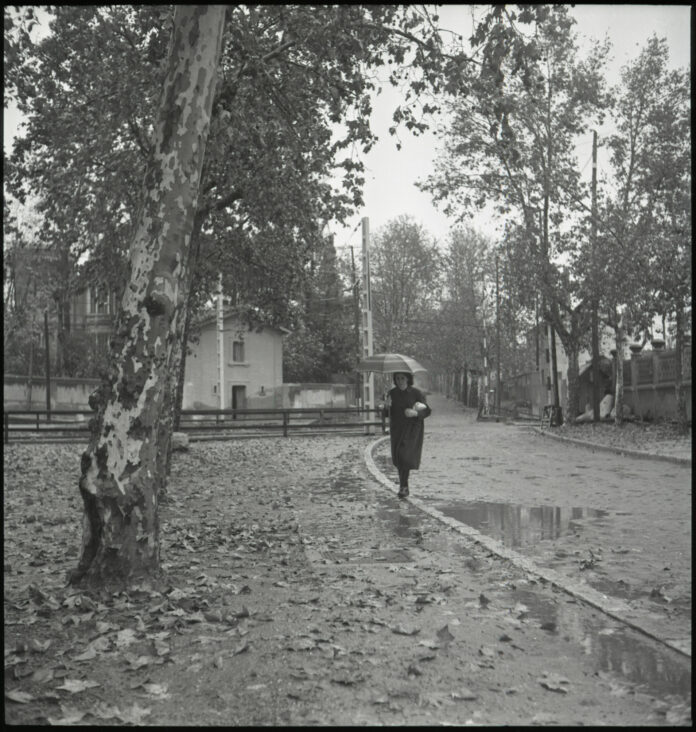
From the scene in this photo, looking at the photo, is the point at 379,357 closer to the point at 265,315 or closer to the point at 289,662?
the point at 265,315

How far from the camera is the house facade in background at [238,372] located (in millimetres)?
52812

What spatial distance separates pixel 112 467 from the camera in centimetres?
625

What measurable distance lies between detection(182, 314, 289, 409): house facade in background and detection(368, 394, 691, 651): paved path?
109ft

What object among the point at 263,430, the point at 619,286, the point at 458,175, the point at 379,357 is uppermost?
the point at 458,175

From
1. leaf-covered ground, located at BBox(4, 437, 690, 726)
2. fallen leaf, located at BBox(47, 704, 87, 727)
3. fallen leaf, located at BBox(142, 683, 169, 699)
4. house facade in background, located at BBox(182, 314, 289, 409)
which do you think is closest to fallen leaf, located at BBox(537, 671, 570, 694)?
leaf-covered ground, located at BBox(4, 437, 690, 726)

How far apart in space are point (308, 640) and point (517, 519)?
18.3 ft

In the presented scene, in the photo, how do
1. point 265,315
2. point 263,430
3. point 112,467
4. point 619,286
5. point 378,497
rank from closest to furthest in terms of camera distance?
point 112,467 → point 378,497 → point 265,315 → point 619,286 → point 263,430

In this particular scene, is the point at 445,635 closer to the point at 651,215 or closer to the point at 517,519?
the point at 517,519

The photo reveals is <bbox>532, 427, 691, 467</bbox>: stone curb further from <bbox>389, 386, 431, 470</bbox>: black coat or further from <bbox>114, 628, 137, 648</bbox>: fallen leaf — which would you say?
<bbox>114, 628, 137, 648</bbox>: fallen leaf

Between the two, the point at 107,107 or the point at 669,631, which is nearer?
the point at 669,631

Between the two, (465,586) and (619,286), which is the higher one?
(619,286)

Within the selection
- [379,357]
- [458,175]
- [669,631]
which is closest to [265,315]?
[379,357]

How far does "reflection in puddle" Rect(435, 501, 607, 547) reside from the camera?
9.12 meters

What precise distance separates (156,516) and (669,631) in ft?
12.0
